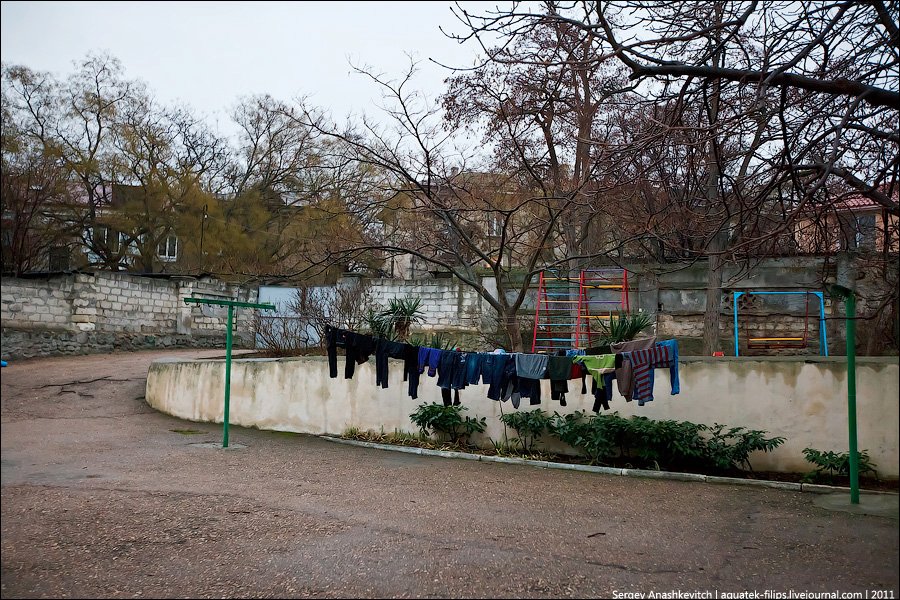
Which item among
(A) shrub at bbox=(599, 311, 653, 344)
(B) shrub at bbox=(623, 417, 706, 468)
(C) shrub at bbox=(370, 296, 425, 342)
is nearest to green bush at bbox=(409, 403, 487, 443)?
(B) shrub at bbox=(623, 417, 706, 468)

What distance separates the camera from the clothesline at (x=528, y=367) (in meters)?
9.59

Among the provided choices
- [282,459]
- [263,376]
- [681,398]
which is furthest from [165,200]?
[681,398]

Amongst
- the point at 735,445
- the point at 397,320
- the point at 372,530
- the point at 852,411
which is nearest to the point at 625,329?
the point at 735,445

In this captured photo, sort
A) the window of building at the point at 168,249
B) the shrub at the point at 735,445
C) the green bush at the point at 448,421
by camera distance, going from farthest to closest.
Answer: the window of building at the point at 168,249
the green bush at the point at 448,421
the shrub at the point at 735,445

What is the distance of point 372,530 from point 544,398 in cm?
544

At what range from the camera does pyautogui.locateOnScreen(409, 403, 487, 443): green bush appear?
11.8 m

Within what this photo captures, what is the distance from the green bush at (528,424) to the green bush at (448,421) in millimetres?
580

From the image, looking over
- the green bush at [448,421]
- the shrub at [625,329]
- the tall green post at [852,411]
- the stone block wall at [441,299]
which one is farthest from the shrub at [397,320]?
the tall green post at [852,411]

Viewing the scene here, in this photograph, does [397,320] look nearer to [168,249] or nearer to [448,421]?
[448,421]

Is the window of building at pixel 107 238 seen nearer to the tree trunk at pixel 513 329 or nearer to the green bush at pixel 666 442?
the tree trunk at pixel 513 329

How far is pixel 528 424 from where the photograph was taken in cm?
1109

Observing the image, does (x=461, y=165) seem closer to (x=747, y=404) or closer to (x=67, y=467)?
(x=747, y=404)

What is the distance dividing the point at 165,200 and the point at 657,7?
23.0 m

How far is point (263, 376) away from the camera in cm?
1390
